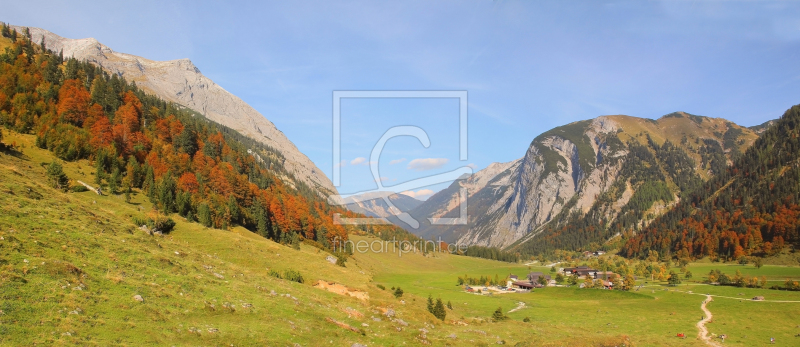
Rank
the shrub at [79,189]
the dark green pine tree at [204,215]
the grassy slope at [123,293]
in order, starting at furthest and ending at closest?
the dark green pine tree at [204,215]
the shrub at [79,189]
the grassy slope at [123,293]

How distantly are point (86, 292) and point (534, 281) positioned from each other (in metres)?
139

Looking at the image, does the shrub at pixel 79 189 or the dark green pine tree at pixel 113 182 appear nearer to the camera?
the shrub at pixel 79 189

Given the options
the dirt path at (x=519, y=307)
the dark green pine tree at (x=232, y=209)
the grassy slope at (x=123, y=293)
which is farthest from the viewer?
the dark green pine tree at (x=232, y=209)

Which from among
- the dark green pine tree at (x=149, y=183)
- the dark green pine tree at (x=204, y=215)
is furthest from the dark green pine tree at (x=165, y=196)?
the dark green pine tree at (x=204, y=215)

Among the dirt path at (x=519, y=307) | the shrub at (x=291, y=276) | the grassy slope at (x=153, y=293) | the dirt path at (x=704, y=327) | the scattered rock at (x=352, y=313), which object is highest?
the grassy slope at (x=153, y=293)

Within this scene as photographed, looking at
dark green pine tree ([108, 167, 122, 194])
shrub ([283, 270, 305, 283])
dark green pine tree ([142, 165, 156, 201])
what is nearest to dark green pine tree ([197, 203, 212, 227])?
dark green pine tree ([142, 165, 156, 201])

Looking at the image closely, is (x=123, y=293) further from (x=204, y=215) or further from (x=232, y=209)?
(x=232, y=209)

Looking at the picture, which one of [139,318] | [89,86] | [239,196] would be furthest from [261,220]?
[139,318]

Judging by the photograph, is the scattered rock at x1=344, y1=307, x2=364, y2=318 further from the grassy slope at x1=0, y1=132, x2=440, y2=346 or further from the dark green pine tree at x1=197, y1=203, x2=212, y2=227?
the dark green pine tree at x1=197, y1=203, x2=212, y2=227

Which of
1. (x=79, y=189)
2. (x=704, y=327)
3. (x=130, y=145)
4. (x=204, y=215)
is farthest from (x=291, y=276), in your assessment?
(x=704, y=327)

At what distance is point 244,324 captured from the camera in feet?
77.5

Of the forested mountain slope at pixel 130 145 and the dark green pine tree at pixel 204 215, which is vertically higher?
the forested mountain slope at pixel 130 145

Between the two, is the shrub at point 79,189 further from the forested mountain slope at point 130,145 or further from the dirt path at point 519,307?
the dirt path at point 519,307

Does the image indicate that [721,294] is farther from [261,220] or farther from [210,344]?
[210,344]
